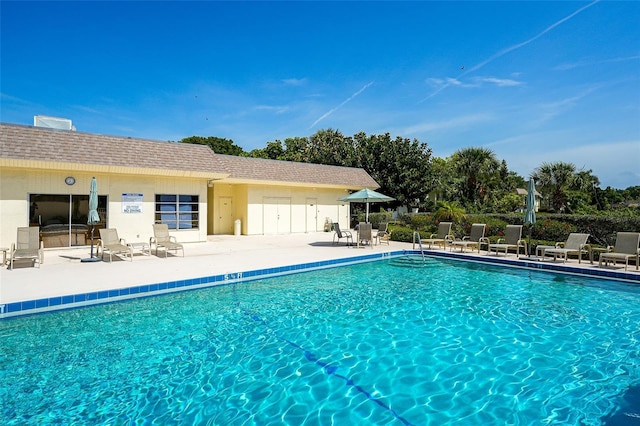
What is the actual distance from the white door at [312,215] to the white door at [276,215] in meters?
1.45

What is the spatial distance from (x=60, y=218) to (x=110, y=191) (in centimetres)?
182

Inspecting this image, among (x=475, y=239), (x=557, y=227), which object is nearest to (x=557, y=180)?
(x=557, y=227)

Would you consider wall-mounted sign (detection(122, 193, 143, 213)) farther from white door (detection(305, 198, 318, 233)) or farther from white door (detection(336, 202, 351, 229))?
white door (detection(336, 202, 351, 229))

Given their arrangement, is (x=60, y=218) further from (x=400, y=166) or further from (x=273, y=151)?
(x=273, y=151)

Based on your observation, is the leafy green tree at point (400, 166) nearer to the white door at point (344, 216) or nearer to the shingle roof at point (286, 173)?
the shingle roof at point (286, 173)

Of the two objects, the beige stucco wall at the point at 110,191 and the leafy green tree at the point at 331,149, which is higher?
the leafy green tree at the point at 331,149

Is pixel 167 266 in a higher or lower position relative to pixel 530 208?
lower

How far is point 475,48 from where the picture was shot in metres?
14.4

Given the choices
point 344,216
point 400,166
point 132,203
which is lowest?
point 344,216

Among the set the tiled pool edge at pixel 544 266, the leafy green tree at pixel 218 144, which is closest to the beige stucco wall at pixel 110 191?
the tiled pool edge at pixel 544 266

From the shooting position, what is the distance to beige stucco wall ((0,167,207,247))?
38.4 feet

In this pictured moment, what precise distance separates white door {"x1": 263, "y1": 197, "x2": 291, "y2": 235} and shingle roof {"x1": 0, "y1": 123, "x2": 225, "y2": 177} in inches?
208

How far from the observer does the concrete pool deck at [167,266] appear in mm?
7148

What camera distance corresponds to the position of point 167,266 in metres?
9.80
